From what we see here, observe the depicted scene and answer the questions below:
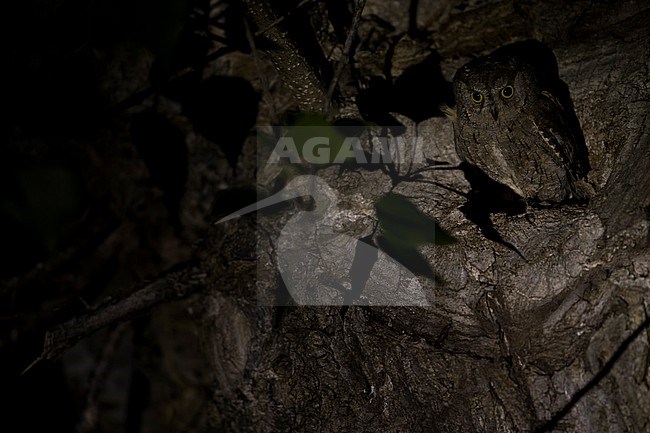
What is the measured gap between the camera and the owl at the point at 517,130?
1174 mm

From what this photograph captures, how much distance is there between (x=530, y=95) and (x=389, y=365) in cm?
77

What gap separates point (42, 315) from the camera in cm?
184

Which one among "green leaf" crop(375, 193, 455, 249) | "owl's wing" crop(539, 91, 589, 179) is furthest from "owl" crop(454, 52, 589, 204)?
"green leaf" crop(375, 193, 455, 249)

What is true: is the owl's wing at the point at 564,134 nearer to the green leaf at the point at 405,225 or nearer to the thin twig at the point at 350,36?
the green leaf at the point at 405,225

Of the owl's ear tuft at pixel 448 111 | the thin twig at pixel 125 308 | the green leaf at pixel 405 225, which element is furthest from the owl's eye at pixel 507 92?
the thin twig at pixel 125 308

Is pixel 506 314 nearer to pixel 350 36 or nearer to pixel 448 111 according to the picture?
pixel 448 111

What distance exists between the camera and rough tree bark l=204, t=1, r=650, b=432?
1.07 metres

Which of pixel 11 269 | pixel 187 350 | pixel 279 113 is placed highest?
pixel 279 113

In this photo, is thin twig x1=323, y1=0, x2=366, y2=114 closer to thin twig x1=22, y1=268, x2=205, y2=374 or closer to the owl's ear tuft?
the owl's ear tuft

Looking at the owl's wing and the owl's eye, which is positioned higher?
the owl's eye

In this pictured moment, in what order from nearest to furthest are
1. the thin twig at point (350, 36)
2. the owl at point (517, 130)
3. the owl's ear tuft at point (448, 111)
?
the thin twig at point (350, 36), the owl at point (517, 130), the owl's ear tuft at point (448, 111)

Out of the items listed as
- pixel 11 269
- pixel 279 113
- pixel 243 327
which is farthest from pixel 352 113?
pixel 11 269

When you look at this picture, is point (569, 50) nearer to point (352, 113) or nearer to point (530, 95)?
point (530, 95)

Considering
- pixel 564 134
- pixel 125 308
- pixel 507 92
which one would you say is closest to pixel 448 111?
pixel 507 92
